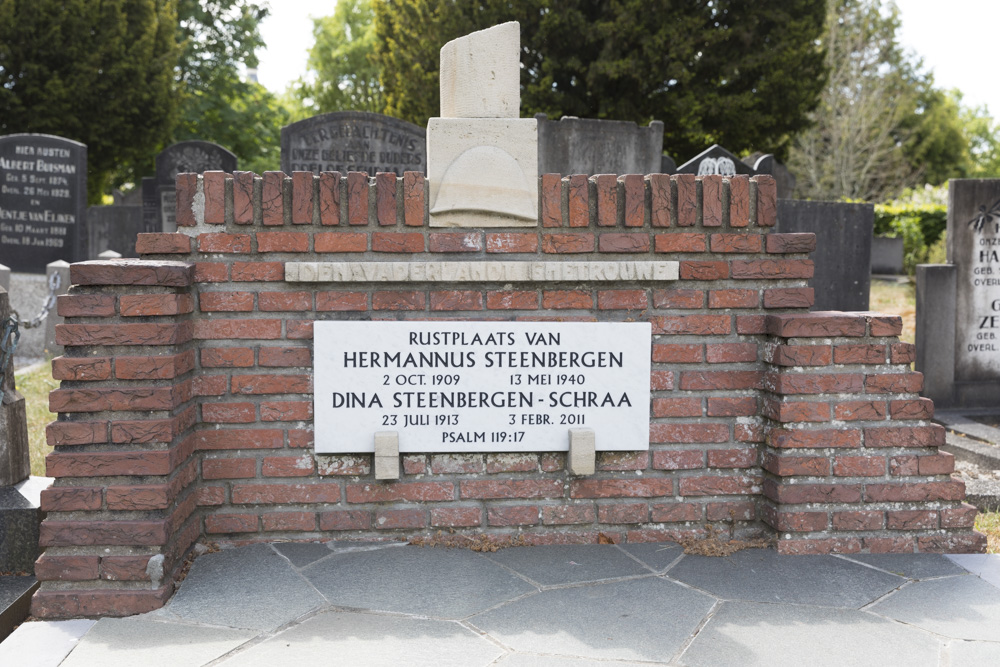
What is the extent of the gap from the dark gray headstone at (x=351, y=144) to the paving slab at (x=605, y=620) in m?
6.43

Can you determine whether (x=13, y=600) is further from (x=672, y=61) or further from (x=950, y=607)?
(x=672, y=61)

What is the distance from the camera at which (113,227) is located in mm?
12406

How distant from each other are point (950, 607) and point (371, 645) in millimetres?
1866

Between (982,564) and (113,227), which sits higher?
(113,227)

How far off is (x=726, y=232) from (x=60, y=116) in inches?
715

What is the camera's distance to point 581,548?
10.1ft

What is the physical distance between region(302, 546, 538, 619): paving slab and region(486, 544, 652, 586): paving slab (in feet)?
0.25

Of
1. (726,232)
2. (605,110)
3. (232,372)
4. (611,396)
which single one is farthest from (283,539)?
(605,110)

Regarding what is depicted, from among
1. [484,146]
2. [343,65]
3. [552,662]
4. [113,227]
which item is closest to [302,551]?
[552,662]

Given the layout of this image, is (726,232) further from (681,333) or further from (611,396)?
(611,396)

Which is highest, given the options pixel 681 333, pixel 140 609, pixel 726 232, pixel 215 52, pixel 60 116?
pixel 215 52

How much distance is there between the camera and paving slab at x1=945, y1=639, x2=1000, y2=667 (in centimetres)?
221

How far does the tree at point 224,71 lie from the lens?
22.9m

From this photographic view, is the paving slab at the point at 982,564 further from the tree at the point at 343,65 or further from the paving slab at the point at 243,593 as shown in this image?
the tree at the point at 343,65
